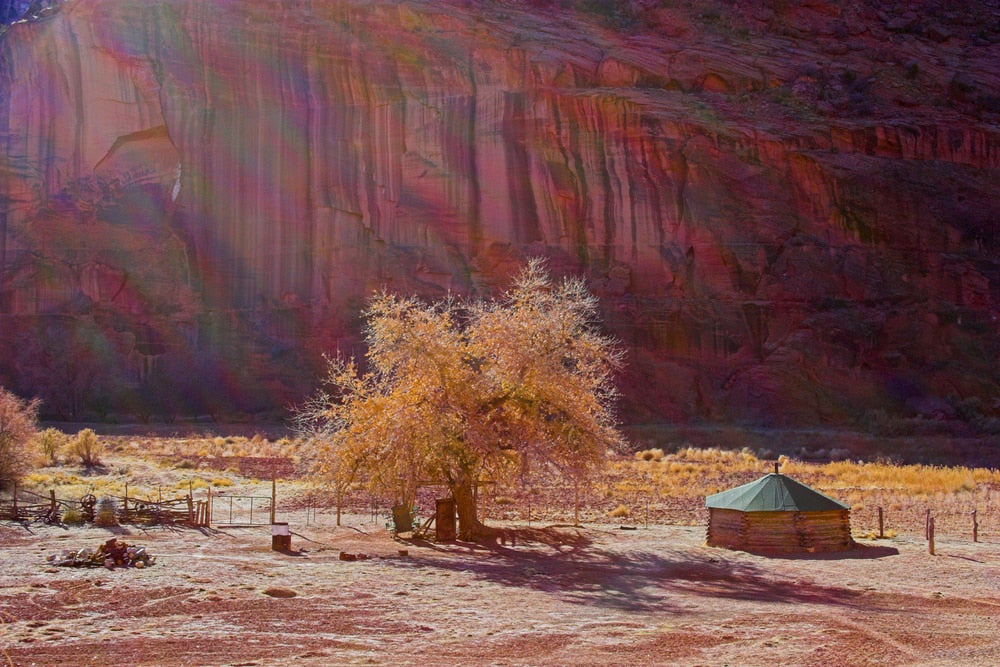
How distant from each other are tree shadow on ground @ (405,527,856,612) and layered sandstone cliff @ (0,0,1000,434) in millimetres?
34663

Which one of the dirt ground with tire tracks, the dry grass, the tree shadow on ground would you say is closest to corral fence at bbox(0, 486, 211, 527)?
the dirt ground with tire tracks

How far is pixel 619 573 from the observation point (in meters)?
17.6

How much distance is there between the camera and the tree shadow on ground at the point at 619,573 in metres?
15.4

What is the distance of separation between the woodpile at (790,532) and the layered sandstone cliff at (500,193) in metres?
33.7

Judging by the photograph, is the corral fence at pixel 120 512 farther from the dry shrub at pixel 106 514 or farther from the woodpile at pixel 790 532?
the woodpile at pixel 790 532

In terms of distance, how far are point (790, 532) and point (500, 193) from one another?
40.2 m

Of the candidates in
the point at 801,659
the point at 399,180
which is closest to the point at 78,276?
the point at 399,180

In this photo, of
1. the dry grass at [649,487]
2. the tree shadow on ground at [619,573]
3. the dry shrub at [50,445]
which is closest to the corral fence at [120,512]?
the dry grass at [649,487]

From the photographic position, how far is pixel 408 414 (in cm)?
2062

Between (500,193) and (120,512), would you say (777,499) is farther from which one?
(500,193)

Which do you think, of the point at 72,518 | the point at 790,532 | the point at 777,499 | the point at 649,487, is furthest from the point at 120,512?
the point at 649,487

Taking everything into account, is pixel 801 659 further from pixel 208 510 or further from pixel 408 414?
pixel 208 510

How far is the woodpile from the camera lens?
20078mm

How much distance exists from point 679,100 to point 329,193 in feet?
65.4
